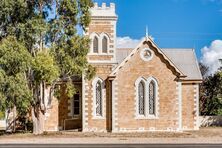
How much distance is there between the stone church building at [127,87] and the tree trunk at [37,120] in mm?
1339

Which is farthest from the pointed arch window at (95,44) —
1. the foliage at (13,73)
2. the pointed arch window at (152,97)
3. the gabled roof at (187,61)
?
the gabled roof at (187,61)

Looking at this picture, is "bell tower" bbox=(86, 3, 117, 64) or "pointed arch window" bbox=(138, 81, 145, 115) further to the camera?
"bell tower" bbox=(86, 3, 117, 64)

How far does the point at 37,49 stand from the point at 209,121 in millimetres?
20987

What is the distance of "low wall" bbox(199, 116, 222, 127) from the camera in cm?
4894

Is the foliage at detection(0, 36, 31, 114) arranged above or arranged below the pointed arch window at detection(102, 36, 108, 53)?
below

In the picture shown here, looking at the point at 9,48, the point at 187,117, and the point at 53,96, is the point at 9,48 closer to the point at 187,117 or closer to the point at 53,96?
the point at 53,96

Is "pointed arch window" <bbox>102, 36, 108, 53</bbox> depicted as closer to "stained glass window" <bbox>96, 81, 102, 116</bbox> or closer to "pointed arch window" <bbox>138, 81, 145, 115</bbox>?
"stained glass window" <bbox>96, 81, 102, 116</bbox>

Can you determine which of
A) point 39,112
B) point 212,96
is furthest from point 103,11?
point 212,96

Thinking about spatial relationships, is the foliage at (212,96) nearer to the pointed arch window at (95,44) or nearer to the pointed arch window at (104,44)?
the pointed arch window at (104,44)

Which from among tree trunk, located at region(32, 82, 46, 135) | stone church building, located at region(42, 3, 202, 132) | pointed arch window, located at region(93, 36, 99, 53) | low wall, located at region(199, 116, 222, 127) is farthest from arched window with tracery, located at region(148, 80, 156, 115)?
low wall, located at region(199, 116, 222, 127)

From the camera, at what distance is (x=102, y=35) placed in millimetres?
41375

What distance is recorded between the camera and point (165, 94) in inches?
1594

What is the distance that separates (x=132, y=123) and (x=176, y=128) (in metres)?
3.80

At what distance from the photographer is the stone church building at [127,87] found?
40125 mm
